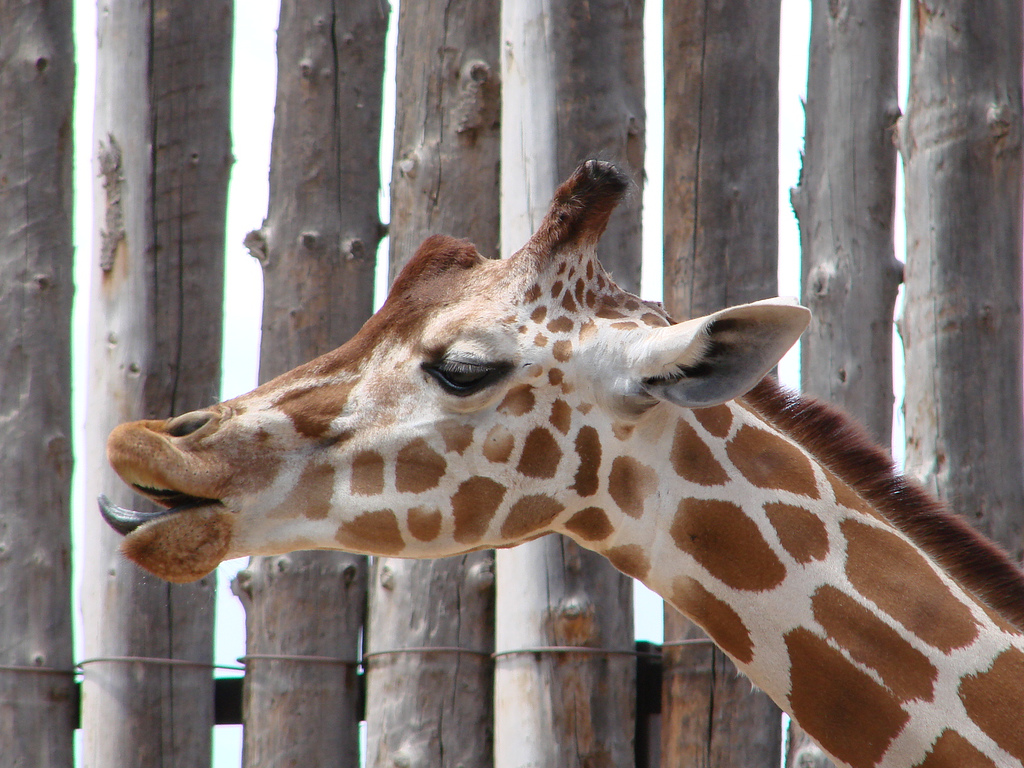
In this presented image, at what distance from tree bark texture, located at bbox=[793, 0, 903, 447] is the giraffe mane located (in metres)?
1.57

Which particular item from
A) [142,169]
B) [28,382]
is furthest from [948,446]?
[28,382]

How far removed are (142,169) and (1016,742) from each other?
12.8 ft

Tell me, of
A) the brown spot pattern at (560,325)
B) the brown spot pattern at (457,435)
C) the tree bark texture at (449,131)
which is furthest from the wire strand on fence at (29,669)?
the brown spot pattern at (560,325)

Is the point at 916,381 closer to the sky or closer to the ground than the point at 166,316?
closer to the ground

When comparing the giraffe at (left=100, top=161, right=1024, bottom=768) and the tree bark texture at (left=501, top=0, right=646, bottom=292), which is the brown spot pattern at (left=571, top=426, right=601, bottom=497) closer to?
the giraffe at (left=100, top=161, right=1024, bottom=768)

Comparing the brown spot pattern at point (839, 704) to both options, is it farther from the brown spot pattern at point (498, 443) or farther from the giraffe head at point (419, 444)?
the brown spot pattern at point (498, 443)

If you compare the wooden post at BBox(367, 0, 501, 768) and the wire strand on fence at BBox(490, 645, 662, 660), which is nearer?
the wire strand on fence at BBox(490, 645, 662, 660)

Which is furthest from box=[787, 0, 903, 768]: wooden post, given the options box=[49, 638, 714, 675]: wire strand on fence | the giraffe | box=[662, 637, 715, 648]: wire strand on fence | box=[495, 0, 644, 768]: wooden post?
the giraffe

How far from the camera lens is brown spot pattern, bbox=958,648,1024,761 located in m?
2.04

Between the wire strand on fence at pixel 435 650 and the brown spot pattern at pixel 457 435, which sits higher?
the brown spot pattern at pixel 457 435

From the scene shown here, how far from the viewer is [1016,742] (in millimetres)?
2039

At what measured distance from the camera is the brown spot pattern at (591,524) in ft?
7.44

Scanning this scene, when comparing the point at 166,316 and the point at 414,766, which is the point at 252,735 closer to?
the point at 414,766

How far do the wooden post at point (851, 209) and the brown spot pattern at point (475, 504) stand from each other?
2114 millimetres
